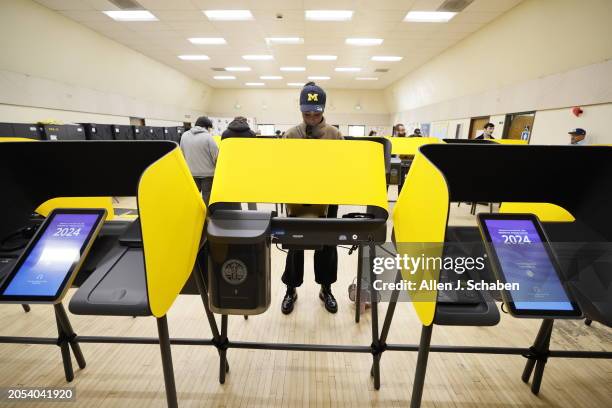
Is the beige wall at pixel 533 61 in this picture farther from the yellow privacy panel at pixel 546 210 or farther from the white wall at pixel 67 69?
the white wall at pixel 67 69

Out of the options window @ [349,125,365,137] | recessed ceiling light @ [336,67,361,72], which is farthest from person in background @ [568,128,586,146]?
window @ [349,125,365,137]

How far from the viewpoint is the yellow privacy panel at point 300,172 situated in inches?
43.0

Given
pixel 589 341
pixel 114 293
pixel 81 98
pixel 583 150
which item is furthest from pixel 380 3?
pixel 81 98

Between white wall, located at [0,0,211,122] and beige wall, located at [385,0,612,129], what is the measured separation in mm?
8637

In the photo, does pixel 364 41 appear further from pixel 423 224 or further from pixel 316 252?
pixel 423 224

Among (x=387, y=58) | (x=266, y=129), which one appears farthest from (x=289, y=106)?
(x=387, y=58)

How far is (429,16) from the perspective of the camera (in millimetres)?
5430

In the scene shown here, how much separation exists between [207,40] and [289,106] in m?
8.01

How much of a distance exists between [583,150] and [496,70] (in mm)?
6392

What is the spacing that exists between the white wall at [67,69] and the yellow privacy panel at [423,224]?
6.84 m

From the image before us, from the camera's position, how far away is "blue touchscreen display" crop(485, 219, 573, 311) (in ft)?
2.95

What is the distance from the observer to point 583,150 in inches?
45.4

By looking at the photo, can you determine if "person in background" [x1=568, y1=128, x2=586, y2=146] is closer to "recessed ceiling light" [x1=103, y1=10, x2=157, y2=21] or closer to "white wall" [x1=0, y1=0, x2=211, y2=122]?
"recessed ceiling light" [x1=103, y1=10, x2=157, y2=21]

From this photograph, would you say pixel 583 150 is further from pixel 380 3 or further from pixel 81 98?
pixel 81 98
